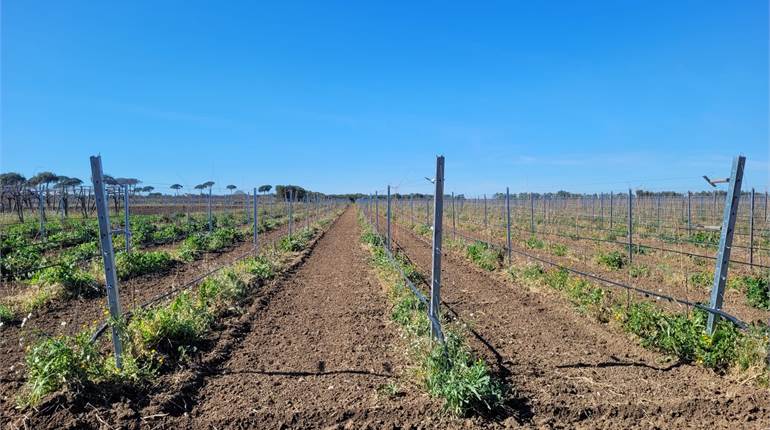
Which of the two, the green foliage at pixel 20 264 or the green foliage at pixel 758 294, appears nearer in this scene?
the green foliage at pixel 758 294

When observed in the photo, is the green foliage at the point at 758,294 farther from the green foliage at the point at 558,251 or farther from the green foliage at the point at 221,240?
the green foliage at the point at 221,240

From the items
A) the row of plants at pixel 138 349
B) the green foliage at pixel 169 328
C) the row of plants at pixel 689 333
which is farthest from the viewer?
the green foliage at pixel 169 328

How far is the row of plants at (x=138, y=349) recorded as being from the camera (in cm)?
344

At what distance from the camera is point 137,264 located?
9336mm

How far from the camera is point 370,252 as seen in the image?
1316 centimetres

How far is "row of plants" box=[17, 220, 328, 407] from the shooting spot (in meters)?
3.44

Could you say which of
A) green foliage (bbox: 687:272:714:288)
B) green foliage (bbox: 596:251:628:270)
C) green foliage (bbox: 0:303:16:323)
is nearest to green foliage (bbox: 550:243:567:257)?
green foliage (bbox: 596:251:628:270)

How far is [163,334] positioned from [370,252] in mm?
8716

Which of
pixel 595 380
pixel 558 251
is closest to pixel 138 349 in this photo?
pixel 595 380

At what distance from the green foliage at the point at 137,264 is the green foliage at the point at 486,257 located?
7328 mm

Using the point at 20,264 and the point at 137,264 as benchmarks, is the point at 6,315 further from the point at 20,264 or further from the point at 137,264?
the point at 20,264

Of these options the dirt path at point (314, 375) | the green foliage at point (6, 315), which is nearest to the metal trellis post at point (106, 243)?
the dirt path at point (314, 375)

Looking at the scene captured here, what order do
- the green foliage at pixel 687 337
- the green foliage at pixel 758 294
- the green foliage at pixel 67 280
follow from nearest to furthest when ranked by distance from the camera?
the green foliage at pixel 687 337 < the green foliage at pixel 758 294 < the green foliage at pixel 67 280

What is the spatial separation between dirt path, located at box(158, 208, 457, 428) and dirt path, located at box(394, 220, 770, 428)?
97 centimetres
